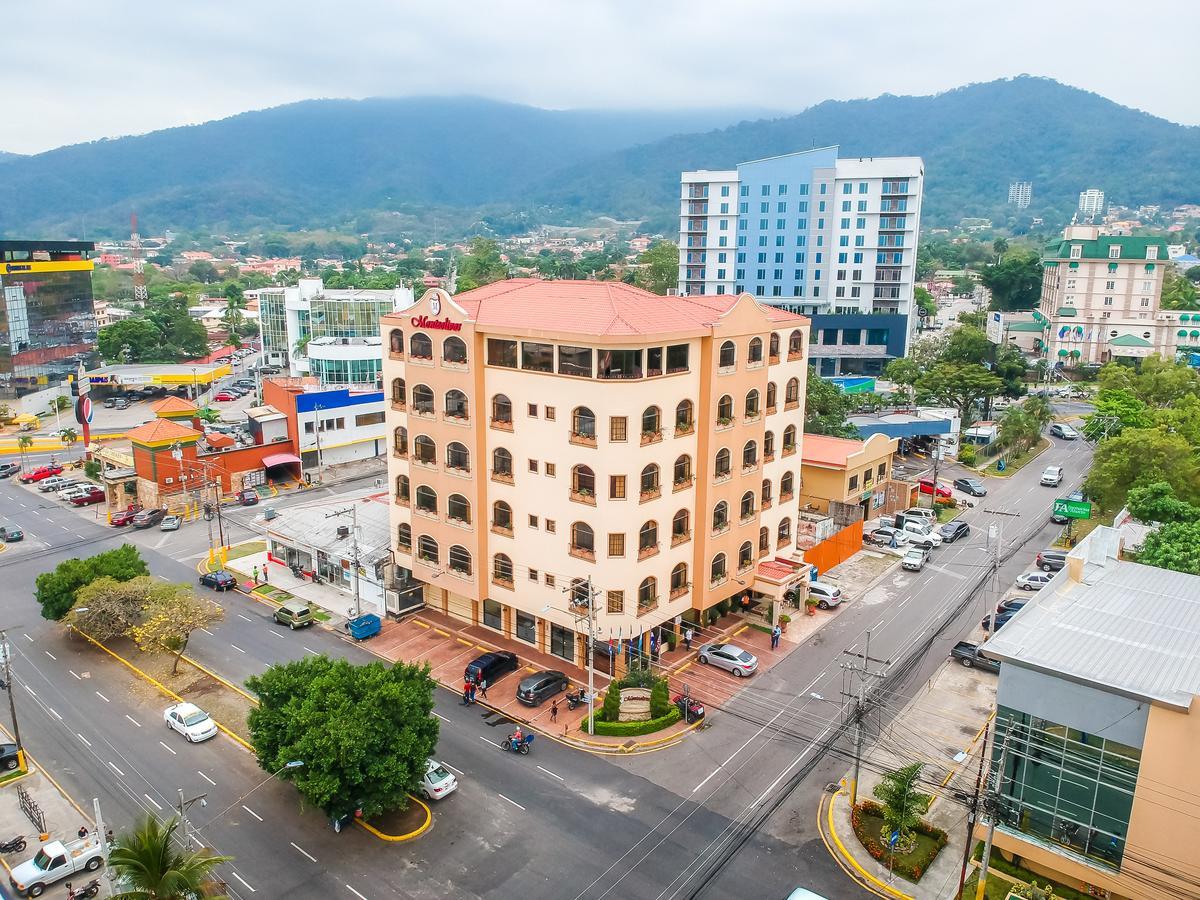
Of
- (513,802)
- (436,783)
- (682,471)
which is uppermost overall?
(682,471)

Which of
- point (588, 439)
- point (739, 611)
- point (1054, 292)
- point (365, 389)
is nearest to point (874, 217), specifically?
point (1054, 292)

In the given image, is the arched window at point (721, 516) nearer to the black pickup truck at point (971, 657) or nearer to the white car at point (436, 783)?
the black pickup truck at point (971, 657)

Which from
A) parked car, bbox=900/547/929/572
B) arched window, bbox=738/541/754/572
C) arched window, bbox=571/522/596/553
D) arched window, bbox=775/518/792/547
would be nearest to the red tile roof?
arched window, bbox=571/522/596/553

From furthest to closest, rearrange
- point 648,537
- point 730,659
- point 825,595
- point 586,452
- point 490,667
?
Result: point 825,595, point 730,659, point 490,667, point 648,537, point 586,452

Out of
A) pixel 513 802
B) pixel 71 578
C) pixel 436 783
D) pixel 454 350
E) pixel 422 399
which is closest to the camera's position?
pixel 436 783

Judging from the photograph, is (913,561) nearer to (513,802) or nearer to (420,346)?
(513,802)

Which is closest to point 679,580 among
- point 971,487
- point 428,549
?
point 428,549

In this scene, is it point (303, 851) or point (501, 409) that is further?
point (501, 409)

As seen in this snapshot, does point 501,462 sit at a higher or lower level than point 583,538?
higher
